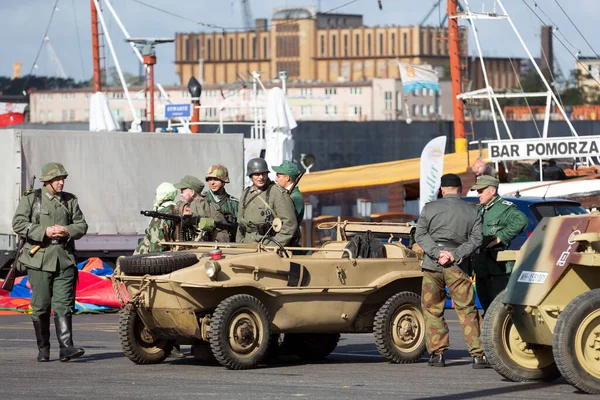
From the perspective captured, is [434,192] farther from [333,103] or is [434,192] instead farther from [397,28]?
[397,28]

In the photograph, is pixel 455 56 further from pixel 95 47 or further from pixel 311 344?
pixel 311 344

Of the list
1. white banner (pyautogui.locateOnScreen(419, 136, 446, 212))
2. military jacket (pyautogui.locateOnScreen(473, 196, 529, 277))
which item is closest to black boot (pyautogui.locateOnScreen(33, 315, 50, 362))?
military jacket (pyautogui.locateOnScreen(473, 196, 529, 277))

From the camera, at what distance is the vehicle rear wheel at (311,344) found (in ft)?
45.9

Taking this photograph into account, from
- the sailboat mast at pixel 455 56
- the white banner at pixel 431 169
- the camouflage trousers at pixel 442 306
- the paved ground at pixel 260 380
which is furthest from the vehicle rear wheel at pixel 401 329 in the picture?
the sailboat mast at pixel 455 56

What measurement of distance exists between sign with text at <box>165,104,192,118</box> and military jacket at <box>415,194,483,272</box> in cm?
2476

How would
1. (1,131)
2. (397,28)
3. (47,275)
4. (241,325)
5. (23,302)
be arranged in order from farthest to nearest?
1. (397,28)
2. (1,131)
3. (23,302)
4. (47,275)
5. (241,325)

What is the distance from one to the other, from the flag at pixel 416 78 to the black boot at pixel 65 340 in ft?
168

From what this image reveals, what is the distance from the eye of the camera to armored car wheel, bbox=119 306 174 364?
12.9 m

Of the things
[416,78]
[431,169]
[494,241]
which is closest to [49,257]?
[494,241]

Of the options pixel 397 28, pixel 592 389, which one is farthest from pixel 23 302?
pixel 397 28

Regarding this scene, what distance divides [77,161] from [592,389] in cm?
1517

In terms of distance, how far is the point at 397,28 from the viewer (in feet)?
589

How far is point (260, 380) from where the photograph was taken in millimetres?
11562

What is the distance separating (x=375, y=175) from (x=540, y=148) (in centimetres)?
642
